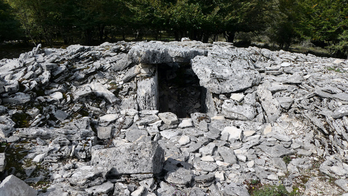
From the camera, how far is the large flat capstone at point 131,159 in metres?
4.28

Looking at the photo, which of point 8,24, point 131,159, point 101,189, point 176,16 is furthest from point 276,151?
point 8,24

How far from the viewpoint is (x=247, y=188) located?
4578mm

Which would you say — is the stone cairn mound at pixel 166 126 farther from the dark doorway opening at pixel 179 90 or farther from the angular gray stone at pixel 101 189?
the dark doorway opening at pixel 179 90

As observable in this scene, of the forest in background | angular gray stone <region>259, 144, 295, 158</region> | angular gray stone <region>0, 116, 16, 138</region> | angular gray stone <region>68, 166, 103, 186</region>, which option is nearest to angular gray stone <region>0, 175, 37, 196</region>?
angular gray stone <region>68, 166, 103, 186</region>

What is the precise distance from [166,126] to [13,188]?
13.6 ft

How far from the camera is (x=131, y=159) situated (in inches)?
170

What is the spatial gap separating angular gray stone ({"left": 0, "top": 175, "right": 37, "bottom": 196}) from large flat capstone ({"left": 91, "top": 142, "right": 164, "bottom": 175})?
1.21 meters

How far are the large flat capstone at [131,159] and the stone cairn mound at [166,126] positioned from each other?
2cm

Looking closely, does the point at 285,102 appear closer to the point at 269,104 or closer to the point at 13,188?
the point at 269,104

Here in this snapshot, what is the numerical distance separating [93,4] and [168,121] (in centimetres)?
1329

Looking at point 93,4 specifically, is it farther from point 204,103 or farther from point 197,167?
point 197,167

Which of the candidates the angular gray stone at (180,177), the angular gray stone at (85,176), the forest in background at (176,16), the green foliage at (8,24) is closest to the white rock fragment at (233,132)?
the angular gray stone at (180,177)

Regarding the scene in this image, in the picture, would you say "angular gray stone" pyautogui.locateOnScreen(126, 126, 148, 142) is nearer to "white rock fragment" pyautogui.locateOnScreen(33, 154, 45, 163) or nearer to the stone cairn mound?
the stone cairn mound

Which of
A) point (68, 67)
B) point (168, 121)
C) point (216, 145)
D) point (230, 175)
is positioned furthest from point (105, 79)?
point (230, 175)
